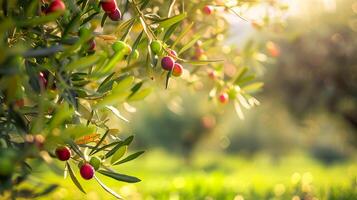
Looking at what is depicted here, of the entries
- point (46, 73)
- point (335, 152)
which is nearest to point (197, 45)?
point (46, 73)

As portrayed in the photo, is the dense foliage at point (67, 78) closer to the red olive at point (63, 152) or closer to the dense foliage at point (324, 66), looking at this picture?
the red olive at point (63, 152)

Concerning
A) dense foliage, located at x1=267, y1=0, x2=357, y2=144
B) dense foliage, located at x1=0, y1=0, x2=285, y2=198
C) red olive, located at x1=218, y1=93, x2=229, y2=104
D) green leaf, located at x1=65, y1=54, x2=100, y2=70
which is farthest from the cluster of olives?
dense foliage, located at x1=267, y1=0, x2=357, y2=144

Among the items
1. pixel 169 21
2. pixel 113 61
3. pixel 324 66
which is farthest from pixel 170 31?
pixel 324 66

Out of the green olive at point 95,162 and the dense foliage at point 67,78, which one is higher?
the dense foliage at point 67,78

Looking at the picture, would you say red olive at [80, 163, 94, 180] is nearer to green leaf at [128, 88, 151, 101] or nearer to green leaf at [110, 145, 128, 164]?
green leaf at [110, 145, 128, 164]

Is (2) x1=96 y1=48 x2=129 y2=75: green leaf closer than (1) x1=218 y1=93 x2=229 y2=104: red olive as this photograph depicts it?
Yes

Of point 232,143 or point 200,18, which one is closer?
point 200,18

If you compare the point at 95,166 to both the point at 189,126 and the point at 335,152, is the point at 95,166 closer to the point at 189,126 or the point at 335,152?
the point at 189,126

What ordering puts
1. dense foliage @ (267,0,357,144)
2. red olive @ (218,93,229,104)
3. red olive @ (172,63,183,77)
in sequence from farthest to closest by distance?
dense foliage @ (267,0,357,144)
red olive @ (218,93,229,104)
red olive @ (172,63,183,77)

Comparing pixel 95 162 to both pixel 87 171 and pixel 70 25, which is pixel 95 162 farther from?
pixel 70 25

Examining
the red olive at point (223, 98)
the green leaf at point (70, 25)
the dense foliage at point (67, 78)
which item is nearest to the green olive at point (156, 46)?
the dense foliage at point (67, 78)

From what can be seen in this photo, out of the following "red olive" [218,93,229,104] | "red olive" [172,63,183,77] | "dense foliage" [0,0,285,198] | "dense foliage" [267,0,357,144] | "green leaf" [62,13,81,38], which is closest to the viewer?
"dense foliage" [0,0,285,198]

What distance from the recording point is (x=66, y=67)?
5.83 feet

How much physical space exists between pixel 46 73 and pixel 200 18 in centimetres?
169
